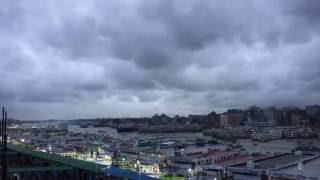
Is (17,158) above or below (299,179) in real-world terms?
above

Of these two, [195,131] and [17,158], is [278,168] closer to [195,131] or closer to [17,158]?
[17,158]

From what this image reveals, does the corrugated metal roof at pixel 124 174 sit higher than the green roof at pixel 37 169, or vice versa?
the green roof at pixel 37 169

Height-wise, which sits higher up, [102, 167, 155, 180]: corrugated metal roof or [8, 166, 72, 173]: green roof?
[8, 166, 72, 173]: green roof

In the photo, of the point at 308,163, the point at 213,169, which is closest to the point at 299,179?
the point at 213,169

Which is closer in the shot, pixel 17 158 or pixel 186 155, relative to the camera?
pixel 17 158

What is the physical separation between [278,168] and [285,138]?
67.3 m

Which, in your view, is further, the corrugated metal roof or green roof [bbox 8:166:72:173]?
the corrugated metal roof

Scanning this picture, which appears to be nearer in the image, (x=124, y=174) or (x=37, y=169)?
(x=37, y=169)

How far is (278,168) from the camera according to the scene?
4216cm

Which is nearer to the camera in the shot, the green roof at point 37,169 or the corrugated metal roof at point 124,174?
the green roof at point 37,169

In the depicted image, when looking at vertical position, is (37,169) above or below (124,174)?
above

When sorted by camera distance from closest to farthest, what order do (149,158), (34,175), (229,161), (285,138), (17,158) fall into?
(34,175)
(17,158)
(229,161)
(149,158)
(285,138)

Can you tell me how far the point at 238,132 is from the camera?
114 m

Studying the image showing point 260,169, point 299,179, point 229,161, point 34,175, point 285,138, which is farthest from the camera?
point 285,138
